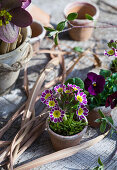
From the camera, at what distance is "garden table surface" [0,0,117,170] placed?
1299mm

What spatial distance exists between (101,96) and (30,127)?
38cm

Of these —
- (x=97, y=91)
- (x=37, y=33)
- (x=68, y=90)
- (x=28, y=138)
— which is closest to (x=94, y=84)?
(x=97, y=91)

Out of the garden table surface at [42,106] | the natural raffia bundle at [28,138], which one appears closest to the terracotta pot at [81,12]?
the garden table surface at [42,106]

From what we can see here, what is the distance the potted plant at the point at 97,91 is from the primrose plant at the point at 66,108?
76 millimetres

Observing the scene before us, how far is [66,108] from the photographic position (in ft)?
4.08

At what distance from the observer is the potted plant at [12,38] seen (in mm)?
1229

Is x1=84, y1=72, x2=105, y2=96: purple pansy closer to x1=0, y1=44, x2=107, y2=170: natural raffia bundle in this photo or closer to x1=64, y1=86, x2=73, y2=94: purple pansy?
x1=64, y1=86, x2=73, y2=94: purple pansy

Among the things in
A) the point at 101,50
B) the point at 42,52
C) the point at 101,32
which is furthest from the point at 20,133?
the point at 101,32

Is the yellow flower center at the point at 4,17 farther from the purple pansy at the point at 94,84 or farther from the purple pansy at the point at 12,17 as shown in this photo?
the purple pansy at the point at 94,84

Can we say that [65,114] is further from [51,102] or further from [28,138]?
[28,138]

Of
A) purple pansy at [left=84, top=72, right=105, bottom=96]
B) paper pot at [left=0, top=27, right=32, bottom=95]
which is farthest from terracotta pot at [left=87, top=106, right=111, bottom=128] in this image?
paper pot at [left=0, top=27, right=32, bottom=95]

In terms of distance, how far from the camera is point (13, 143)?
4.18ft

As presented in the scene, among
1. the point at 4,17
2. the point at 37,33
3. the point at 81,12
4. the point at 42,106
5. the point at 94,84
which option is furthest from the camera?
the point at 81,12

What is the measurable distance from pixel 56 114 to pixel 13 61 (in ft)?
1.22
